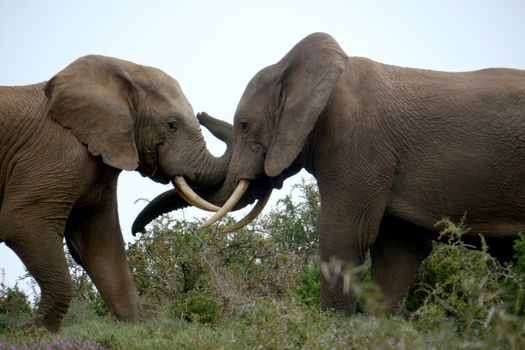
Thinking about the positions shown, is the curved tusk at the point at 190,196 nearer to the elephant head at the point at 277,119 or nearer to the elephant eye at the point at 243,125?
the elephant head at the point at 277,119

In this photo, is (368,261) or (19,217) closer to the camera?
(19,217)

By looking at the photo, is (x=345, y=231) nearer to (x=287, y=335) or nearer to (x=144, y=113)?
(x=144, y=113)

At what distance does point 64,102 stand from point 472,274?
16.0 ft

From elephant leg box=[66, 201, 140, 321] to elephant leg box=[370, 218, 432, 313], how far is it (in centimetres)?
217

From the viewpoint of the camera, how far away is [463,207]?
26.4 feet

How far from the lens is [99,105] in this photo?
8.95 meters

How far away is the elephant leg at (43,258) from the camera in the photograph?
27.0 ft

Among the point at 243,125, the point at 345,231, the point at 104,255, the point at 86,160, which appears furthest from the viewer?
the point at 104,255

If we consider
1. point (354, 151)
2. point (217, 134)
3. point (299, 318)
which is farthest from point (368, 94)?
point (299, 318)

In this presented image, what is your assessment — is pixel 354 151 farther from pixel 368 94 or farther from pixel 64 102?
pixel 64 102

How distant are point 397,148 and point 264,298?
1752mm

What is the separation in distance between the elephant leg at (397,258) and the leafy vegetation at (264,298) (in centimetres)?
18

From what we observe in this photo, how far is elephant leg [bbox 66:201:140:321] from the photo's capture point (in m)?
9.02

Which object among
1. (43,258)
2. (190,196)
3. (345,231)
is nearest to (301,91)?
(345,231)
